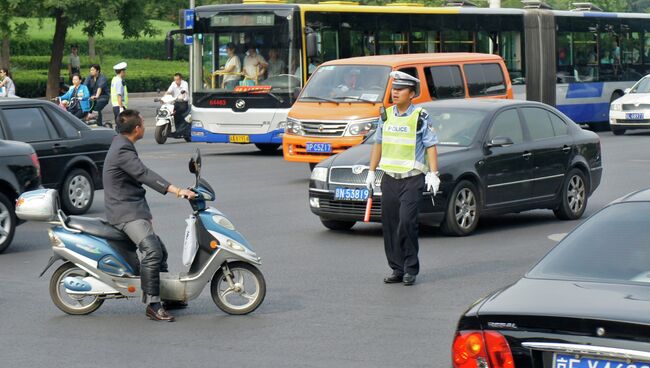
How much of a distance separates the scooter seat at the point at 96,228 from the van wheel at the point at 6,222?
3.79m

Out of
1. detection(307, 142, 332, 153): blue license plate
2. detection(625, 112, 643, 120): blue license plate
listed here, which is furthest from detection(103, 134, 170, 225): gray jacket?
detection(625, 112, 643, 120): blue license plate

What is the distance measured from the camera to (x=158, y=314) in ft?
30.5

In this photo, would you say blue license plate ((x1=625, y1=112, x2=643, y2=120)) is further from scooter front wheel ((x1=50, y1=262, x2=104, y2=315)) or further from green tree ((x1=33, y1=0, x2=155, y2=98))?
scooter front wheel ((x1=50, y1=262, x2=104, y2=315))

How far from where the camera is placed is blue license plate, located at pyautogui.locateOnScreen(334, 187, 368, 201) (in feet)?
44.9

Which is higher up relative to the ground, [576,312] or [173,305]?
[576,312]

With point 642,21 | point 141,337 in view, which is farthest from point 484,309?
point 642,21

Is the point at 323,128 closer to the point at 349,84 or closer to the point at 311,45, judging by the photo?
the point at 349,84

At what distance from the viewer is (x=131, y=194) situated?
9367 millimetres

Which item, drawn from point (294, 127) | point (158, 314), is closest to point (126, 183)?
point (158, 314)

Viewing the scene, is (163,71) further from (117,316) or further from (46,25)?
(117,316)

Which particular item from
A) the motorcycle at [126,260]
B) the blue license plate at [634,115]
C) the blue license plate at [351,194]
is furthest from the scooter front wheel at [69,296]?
the blue license plate at [634,115]

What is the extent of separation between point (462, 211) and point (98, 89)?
1734cm

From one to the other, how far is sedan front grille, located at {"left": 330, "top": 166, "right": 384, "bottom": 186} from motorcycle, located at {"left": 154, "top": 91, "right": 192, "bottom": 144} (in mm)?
15597

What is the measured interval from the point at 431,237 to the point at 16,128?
5.32 meters
